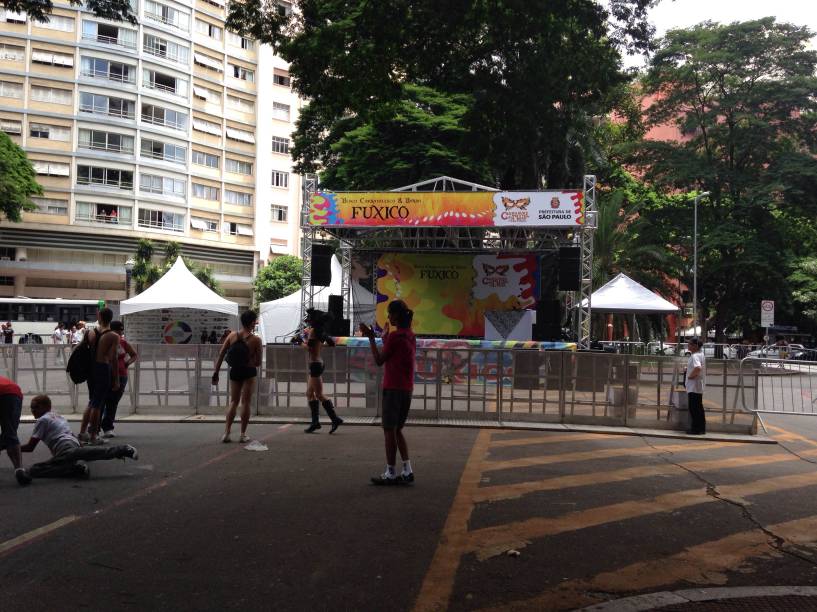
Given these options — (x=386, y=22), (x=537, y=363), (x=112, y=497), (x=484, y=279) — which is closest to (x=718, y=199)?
(x=484, y=279)

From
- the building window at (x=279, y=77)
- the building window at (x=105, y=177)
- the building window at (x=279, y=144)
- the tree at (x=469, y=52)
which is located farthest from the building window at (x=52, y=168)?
the tree at (x=469, y=52)

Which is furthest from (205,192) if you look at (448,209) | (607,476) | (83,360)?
(607,476)

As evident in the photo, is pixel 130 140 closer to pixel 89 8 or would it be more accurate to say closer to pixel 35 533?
pixel 89 8

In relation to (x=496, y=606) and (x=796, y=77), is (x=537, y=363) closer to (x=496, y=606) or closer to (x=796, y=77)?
(x=496, y=606)

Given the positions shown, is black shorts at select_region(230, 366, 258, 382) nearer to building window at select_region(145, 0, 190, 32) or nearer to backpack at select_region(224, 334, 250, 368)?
backpack at select_region(224, 334, 250, 368)

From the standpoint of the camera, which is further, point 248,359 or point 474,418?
point 474,418

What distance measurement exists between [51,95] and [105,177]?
19.3ft

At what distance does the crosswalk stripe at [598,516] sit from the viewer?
16.7 feet

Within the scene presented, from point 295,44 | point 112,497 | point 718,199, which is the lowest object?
point 112,497

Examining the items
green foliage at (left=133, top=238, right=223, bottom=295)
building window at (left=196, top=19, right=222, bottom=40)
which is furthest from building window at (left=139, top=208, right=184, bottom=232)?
building window at (left=196, top=19, right=222, bottom=40)

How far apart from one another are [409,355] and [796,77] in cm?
3614

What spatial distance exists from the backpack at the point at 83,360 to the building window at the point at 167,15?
48.2 metres

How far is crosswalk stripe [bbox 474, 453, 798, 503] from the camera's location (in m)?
6.65

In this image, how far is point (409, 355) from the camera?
23.0ft
